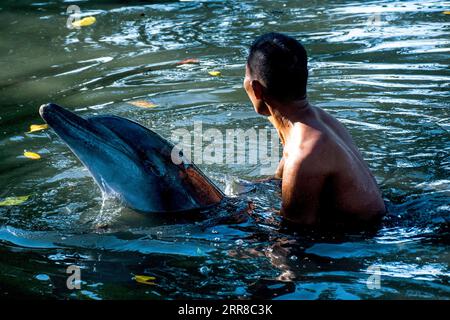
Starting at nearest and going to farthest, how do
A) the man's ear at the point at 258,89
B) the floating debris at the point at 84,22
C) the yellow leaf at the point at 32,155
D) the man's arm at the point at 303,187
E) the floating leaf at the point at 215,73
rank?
the man's arm at the point at 303,187, the man's ear at the point at 258,89, the yellow leaf at the point at 32,155, the floating leaf at the point at 215,73, the floating debris at the point at 84,22

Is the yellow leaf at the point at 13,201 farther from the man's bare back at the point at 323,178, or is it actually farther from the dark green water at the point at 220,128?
the man's bare back at the point at 323,178

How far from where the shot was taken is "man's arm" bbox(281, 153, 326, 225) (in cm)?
455

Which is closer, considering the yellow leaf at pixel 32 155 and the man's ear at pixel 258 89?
the man's ear at pixel 258 89

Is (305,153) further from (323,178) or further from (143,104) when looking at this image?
(143,104)

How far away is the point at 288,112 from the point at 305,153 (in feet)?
1.24

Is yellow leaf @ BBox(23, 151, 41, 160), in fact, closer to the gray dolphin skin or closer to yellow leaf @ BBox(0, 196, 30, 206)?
yellow leaf @ BBox(0, 196, 30, 206)

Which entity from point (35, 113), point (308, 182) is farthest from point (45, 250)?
point (35, 113)

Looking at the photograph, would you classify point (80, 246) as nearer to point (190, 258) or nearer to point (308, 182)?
point (190, 258)

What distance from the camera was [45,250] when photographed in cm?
473

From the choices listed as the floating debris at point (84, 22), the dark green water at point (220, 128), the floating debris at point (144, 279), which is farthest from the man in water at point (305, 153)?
the floating debris at point (84, 22)

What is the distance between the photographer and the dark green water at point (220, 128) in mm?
4328

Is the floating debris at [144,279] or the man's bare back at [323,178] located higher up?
the man's bare back at [323,178]

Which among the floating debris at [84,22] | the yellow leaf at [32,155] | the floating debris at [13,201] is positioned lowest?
the floating debris at [13,201]

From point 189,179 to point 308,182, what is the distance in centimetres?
75
